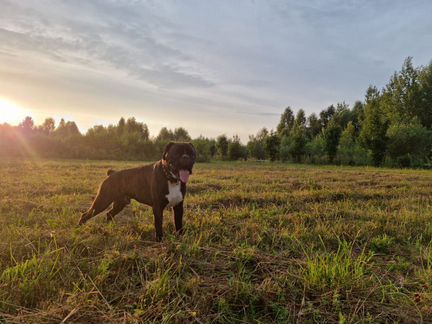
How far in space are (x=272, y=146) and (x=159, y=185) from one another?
42.8 meters

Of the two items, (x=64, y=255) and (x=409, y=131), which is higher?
(x=409, y=131)

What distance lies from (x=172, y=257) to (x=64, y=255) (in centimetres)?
130

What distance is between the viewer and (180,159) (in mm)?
4762

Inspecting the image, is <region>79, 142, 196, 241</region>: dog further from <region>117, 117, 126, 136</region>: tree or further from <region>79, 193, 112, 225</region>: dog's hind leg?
<region>117, 117, 126, 136</region>: tree

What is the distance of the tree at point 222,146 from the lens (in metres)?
49.7

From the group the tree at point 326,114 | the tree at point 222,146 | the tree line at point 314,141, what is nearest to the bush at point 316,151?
the tree line at point 314,141

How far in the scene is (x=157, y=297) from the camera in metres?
3.03

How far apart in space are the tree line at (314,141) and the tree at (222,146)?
0.16 metres

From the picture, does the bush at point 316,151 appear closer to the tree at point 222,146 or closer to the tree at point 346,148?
→ the tree at point 346,148

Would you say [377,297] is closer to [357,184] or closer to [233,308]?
[233,308]

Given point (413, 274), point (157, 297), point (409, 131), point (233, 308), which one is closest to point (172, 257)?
point (157, 297)

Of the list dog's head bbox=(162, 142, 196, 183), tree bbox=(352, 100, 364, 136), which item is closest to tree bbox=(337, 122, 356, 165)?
tree bbox=(352, 100, 364, 136)

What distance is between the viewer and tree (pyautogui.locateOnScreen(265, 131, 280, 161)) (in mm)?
46750

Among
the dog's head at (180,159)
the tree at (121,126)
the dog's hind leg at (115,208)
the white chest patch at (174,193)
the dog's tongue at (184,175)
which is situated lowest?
the dog's hind leg at (115,208)
